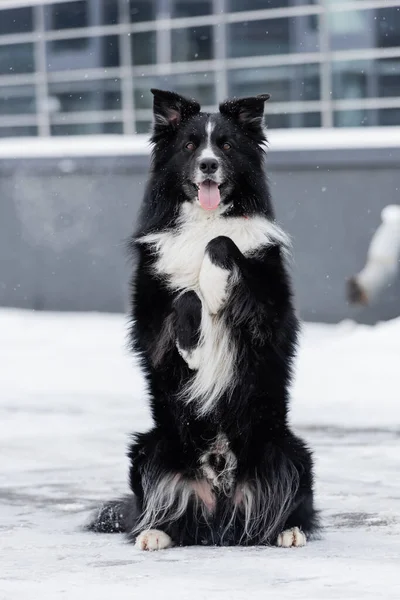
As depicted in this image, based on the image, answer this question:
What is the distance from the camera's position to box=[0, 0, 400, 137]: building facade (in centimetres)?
1419

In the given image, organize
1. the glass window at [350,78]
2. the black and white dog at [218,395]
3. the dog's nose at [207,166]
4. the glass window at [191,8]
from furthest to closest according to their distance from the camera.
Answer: the glass window at [191,8]
the glass window at [350,78]
the dog's nose at [207,166]
the black and white dog at [218,395]

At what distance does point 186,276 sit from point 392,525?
4.35ft

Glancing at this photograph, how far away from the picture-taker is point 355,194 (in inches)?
542

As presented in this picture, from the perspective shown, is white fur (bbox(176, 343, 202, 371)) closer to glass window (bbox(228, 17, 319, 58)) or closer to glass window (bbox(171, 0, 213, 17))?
glass window (bbox(228, 17, 319, 58))

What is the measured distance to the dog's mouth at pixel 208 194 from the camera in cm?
528

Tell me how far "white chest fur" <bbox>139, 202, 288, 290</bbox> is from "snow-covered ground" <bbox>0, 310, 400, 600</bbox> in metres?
1.09

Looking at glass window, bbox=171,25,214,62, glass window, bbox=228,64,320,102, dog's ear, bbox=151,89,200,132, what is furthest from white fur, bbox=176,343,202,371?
glass window, bbox=171,25,214,62

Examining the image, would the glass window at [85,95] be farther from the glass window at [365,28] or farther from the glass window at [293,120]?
the glass window at [365,28]

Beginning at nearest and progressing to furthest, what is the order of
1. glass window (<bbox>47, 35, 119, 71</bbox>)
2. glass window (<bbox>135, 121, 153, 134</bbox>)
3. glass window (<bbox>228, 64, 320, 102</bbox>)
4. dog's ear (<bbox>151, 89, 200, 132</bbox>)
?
1. dog's ear (<bbox>151, 89, 200, 132</bbox>)
2. glass window (<bbox>228, 64, 320, 102</bbox>)
3. glass window (<bbox>135, 121, 153, 134</bbox>)
4. glass window (<bbox>47, 35, 119, 71</bbox>)

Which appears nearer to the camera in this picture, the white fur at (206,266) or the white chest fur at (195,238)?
the white fur at (206,266)

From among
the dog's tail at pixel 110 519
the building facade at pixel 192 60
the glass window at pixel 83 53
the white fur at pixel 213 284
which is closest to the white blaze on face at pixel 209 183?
the white fur at pixel 213 284

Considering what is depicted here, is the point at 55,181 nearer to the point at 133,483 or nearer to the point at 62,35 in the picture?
the point at 62,35

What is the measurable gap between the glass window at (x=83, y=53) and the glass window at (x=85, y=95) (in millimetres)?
218

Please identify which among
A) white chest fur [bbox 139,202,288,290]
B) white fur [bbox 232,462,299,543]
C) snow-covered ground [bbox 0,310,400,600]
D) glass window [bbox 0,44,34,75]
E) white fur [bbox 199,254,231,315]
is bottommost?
snow-covered ground [bbox 0,310,400,600]
